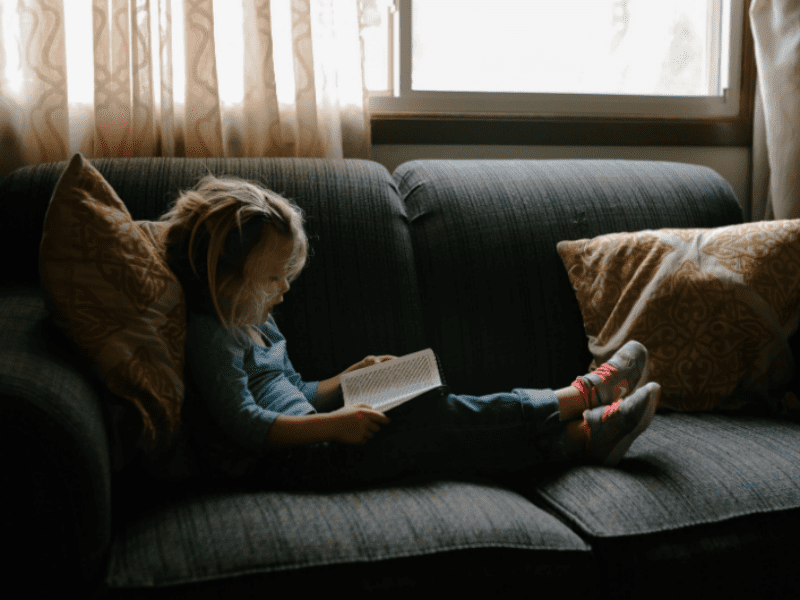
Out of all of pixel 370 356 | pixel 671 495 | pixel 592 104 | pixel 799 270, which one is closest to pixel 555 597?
pixel 671 495

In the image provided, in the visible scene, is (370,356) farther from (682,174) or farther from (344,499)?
(682,174)

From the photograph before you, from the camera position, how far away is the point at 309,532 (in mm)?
896

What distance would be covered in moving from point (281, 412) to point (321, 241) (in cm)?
44

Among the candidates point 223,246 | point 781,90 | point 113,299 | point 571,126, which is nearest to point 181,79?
point 223,246

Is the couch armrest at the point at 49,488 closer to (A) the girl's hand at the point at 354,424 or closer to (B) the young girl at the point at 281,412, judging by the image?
(B) the young girl at the point at 281,412

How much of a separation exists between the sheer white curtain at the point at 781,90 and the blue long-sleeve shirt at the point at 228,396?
5.27ft

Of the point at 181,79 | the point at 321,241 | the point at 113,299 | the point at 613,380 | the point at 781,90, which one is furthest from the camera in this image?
the point at 781,90

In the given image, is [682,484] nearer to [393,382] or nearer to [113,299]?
[393,382]

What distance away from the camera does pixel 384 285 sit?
146cm

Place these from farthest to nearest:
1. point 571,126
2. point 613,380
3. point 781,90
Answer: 1. point 571,126
2. point 781,90
3. point 613,380

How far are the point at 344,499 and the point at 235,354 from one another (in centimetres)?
30

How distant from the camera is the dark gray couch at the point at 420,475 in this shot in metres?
0.82

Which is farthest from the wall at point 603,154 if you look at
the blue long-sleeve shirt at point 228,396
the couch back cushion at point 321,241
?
the blue long-sleeve shirt at point 228,396

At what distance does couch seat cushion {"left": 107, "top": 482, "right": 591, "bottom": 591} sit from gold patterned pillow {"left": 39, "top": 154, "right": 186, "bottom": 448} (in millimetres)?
160
